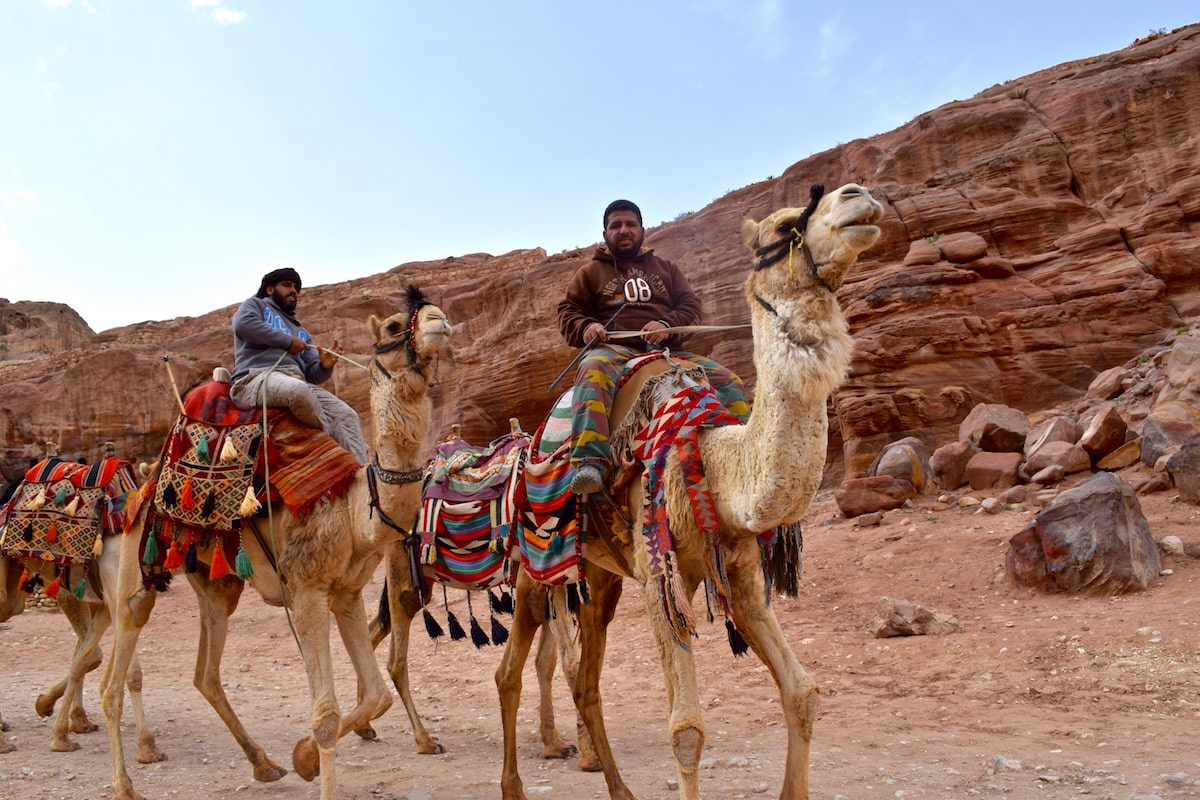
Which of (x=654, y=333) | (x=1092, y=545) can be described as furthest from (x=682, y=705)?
(x=1092, y=545)

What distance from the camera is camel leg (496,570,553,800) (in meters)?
5.04

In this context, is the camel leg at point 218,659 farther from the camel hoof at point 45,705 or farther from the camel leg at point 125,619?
the camel hoof at point 45,705

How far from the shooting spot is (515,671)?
5.50 metres

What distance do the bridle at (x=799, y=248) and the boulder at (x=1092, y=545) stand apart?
625 cm

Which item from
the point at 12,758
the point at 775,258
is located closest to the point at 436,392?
the point at 12,758

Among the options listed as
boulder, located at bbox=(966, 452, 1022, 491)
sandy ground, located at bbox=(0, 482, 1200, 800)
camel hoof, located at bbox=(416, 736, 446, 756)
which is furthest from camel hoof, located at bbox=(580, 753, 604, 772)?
boulder, located at bbox=(966, 452, 1022, 491)

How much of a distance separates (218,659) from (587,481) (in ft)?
12.0

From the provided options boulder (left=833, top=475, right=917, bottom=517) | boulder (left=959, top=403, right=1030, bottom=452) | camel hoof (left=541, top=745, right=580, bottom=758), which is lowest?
camel hoof (left=541, top=745, right=580, bottom=758)

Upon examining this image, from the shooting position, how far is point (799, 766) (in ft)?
12.6

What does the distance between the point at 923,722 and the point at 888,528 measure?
670 cm

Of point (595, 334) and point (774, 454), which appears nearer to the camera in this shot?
point (774, 454)

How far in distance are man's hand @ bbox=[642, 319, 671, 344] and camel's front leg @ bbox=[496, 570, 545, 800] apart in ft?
5.94

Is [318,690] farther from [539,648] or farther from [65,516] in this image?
[65,516]

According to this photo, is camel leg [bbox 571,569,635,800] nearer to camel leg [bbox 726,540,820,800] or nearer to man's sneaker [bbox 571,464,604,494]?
man's sneaker [bbox 571,464,604,494]
